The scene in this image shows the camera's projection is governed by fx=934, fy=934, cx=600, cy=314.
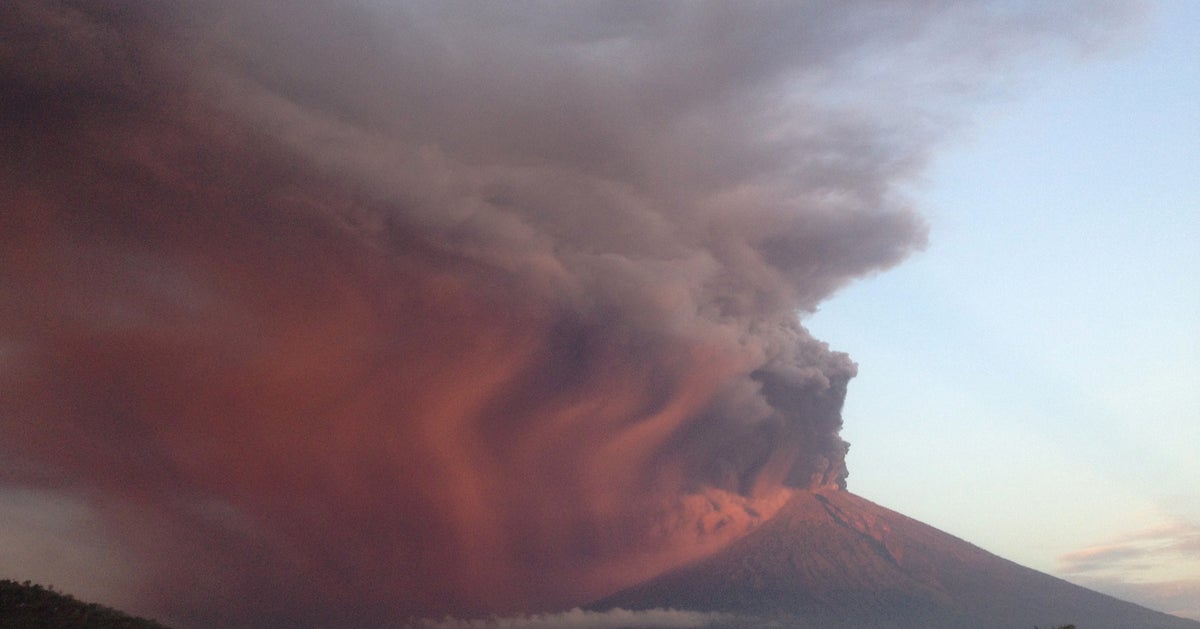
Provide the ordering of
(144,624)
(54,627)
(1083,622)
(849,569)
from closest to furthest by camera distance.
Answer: (54,627) → (144,624) → (1083,622) → (849,569)

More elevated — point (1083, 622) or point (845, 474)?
point (845, 474)

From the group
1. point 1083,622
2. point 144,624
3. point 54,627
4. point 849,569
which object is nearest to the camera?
point 54,627

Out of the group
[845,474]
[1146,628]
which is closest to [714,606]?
[845,474]

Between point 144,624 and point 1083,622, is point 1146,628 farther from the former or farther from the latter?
point 144,624

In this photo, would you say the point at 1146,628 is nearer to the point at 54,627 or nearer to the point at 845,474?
the point at 845,474

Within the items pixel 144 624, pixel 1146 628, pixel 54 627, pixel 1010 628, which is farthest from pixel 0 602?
pixel 1146 628

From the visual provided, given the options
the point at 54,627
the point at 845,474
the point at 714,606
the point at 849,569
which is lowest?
the point at 54,627

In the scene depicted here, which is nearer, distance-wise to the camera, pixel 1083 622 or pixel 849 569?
pixel 1083 622
